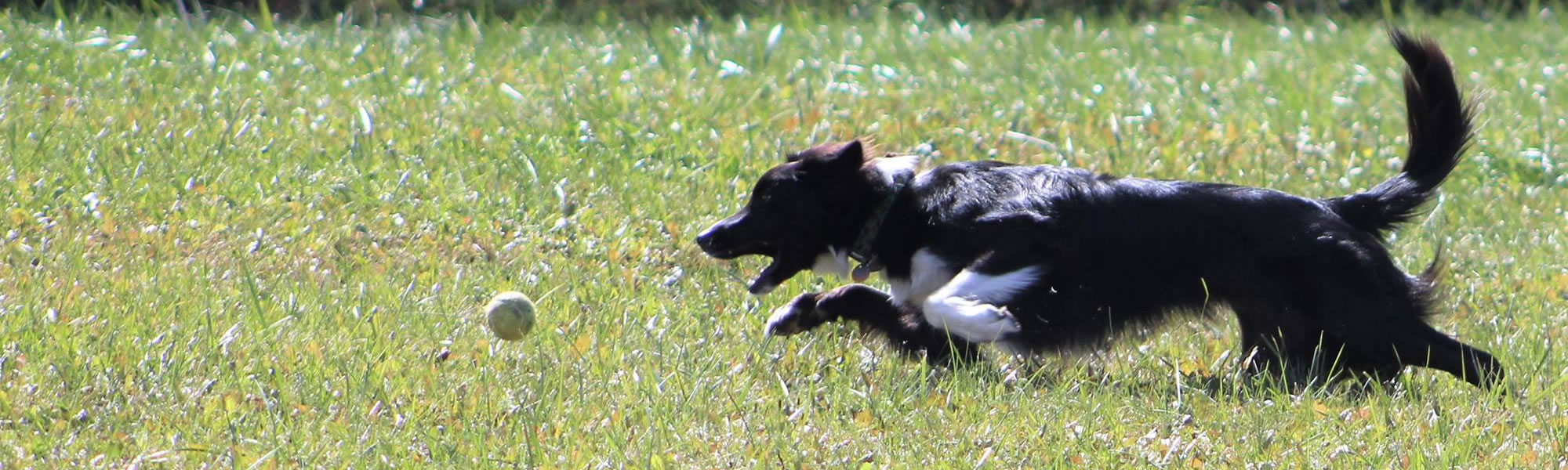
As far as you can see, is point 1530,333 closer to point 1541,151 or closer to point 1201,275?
point 1201,275

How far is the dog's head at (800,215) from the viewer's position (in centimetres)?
470

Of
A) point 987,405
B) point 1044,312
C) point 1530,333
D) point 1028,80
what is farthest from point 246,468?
point 1028,80

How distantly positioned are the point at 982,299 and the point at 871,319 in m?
0.42

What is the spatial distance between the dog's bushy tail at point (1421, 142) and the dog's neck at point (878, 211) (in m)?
1.19

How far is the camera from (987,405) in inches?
151

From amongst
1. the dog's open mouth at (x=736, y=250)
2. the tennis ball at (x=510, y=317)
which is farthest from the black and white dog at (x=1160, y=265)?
the tennis ball at (x=510, y=317)

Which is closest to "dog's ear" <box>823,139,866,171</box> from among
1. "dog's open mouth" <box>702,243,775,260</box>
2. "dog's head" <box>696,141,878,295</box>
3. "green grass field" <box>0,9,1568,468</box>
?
"dog's head" <box>696,141,878,295</box>

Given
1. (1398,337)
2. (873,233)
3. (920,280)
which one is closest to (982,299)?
(920,280)

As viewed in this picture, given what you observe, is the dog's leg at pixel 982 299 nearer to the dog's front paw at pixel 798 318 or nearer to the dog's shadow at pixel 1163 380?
the dog's shadow at pixel 1163 380

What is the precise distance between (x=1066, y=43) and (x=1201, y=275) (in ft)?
18.1

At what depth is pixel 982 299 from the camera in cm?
421

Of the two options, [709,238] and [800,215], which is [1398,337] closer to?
[800,215]

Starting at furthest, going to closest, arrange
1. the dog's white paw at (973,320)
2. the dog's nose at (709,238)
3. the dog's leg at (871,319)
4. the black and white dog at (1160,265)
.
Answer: the dog's nose at (709,238) < the dog's leg at (871,319) < the black and white dog at (1160,265) < the dog's white paw at (973,320)

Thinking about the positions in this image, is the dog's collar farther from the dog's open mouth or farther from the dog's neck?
the dog's open mouth
